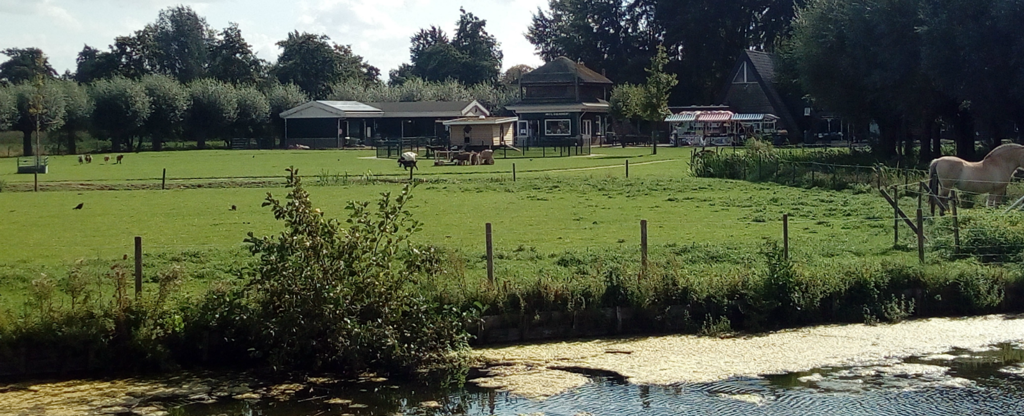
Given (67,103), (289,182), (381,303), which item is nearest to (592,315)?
(381,303)

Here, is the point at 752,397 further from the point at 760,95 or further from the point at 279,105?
the point at 279,105

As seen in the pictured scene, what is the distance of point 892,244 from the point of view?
18688 millimetres

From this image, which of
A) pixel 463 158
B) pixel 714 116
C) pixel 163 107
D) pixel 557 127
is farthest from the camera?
pixel 163 107

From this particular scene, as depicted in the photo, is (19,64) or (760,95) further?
(19,64)

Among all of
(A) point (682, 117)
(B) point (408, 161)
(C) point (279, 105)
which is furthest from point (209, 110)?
(B) point (408, 161)

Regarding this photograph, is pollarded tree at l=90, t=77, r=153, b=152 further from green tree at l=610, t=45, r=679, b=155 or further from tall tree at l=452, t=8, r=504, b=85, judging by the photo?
tall tree at l=452, t=8, r=504, b=85

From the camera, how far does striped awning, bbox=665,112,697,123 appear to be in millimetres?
75438

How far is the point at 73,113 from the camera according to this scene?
252 feet

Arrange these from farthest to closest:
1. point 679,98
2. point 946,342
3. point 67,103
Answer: point 679,98 < point 67,103 < point 946,342

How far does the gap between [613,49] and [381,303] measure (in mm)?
86587

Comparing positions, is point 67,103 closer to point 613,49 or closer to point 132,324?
point 613,49

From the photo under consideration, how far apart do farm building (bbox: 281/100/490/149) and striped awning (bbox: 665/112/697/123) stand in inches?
686

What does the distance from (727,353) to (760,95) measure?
2679 inches

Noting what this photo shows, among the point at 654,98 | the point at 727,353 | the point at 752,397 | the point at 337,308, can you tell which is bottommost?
the point at 752,397
